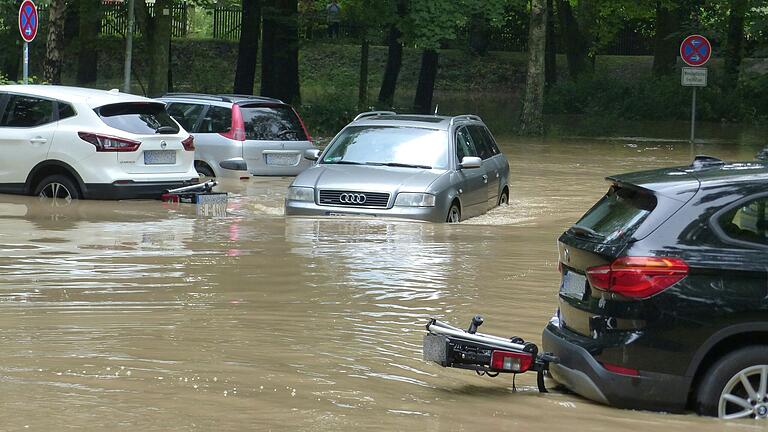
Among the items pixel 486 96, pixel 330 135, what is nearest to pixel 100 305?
pixel 330 135

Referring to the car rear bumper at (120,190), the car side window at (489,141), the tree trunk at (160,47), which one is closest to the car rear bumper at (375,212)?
the car rear bumper at (120,190)

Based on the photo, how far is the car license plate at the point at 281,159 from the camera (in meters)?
19.8

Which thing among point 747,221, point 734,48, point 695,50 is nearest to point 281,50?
point 695,50

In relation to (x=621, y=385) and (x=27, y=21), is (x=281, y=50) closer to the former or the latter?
(x=27, y=21)

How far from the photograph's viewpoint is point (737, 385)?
6730 millimetres

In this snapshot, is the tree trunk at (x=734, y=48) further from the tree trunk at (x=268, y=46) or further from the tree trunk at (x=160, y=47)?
the tree trunk at (x=160, y=47)

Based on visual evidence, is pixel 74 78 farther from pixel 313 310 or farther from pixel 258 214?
pixel 313 310

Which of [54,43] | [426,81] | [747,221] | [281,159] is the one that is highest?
[54,43]

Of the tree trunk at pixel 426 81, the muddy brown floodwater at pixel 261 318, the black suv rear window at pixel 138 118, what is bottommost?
the muddy brown floodwater at pixel 261 318

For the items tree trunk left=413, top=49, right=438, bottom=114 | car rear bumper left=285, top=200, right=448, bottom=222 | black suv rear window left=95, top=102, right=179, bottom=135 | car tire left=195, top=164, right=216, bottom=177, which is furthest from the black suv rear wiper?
tree trunk left=413, top=49, right=438, bottom=114

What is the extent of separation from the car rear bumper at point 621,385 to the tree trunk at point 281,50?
31.4m

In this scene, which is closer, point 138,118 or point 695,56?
point 138,118

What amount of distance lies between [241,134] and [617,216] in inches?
502

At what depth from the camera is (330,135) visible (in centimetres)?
3528
